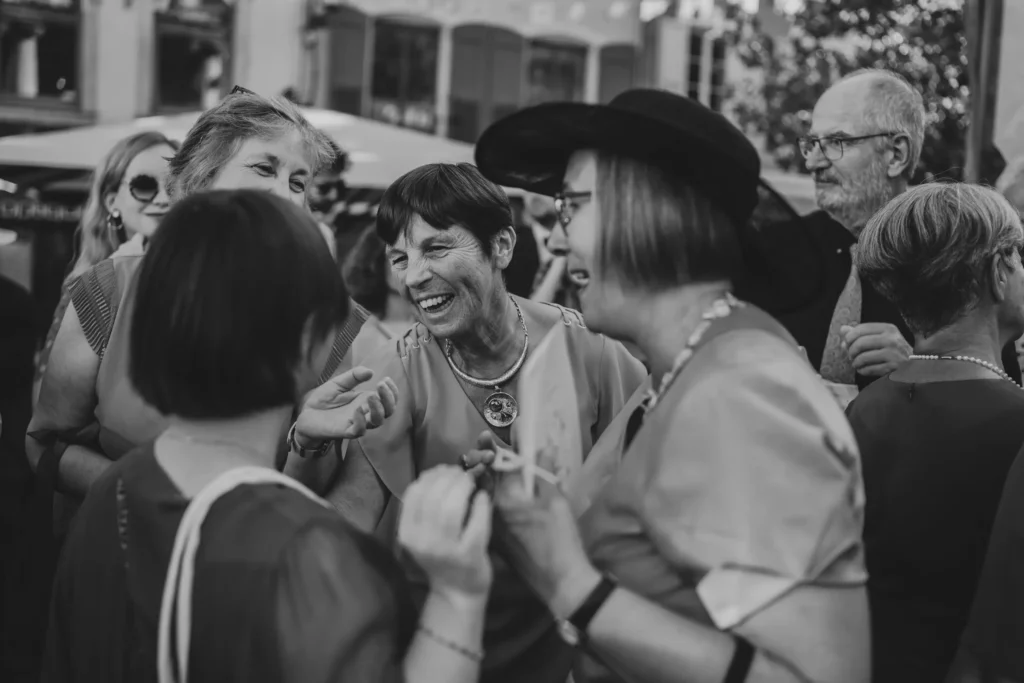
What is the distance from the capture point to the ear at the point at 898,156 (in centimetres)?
361

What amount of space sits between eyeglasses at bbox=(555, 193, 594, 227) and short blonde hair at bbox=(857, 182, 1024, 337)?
2.96 ft

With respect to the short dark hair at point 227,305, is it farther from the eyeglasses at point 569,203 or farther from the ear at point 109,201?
the ear at point 109,201

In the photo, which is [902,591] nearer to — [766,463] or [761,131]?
[766,463]

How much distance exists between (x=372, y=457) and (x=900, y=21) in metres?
8.94

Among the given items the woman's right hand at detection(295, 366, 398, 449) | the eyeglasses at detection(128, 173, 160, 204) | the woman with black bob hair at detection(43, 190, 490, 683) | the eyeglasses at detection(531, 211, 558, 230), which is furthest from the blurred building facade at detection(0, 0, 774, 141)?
the woman with black bob hair at detection(43, 190, 490, 683)

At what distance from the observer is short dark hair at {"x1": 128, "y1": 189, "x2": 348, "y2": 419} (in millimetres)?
1505

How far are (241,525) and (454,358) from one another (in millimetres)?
1384

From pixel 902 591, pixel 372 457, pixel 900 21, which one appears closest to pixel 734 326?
pixel 902 591

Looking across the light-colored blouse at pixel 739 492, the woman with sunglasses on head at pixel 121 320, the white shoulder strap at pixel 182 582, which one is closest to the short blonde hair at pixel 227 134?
the woman with sunglasses on head at pixel 121 320

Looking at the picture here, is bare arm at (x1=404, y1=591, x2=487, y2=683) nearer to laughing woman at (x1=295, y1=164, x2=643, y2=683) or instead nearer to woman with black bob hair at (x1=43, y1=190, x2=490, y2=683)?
woman with black bob hair at (x1=43, y1=190, x2=490, y2=683)

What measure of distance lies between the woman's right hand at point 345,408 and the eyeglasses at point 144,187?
5.36 feet

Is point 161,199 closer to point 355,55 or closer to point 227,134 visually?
point 227,134

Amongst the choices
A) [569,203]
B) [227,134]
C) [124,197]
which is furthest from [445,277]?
[124,197]

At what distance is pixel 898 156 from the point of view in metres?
3.62
